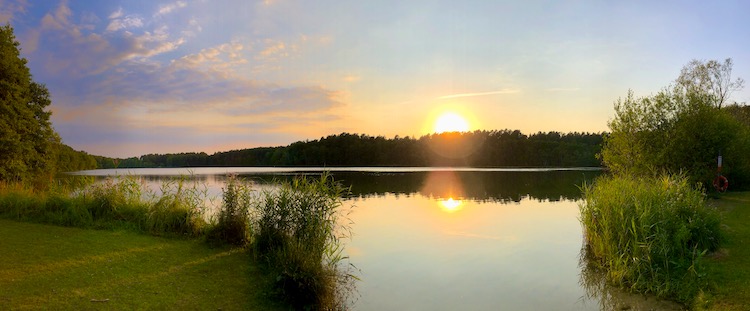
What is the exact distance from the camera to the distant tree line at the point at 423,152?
13175 centimetres

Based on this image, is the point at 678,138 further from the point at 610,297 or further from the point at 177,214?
the point at 177,214

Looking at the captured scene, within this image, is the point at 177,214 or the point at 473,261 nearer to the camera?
the point at 473,261

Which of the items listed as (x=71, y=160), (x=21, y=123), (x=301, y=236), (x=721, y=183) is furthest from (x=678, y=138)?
(x=71, y=160)

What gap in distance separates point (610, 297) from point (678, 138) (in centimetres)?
2440

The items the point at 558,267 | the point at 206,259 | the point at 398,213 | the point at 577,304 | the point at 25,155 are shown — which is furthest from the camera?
the point at 25,155

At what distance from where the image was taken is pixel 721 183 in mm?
27359

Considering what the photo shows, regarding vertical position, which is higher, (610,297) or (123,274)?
(123,274)

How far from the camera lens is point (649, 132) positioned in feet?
101

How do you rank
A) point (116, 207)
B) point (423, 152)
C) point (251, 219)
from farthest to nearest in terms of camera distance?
point (423, 152) < point (116, 207) < point (251, 219)

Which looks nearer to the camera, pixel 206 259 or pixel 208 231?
pixel 206 259

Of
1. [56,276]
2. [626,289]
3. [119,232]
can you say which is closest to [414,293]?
[626,289]

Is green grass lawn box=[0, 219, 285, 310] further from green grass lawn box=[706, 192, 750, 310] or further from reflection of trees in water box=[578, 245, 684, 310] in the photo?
green grass lawn box=[706, 192, 750, 310]

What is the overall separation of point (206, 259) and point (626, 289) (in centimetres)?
1044

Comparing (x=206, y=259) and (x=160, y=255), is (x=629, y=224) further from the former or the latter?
(x=160, y=255)
